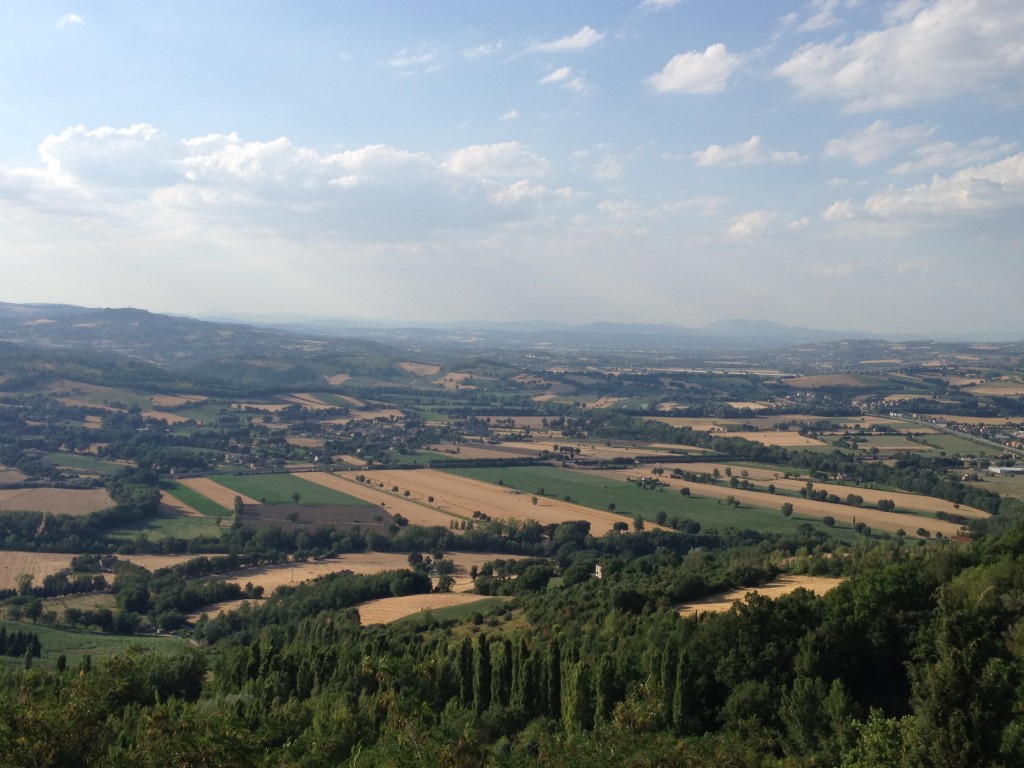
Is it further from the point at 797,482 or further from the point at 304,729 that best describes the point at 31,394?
the point at 304,729

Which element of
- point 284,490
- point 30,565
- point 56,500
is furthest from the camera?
point 284,490

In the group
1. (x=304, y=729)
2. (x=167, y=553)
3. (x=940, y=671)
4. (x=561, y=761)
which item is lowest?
(x=167, y=553)

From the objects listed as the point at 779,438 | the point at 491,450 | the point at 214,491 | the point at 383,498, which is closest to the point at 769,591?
the point at 383,498

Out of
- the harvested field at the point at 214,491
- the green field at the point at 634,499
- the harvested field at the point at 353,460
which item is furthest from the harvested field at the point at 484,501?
the harvested field at the point at 214,491

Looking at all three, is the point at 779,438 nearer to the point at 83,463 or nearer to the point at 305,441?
the point at 305,441

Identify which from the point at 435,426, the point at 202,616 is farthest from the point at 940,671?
the point at 435,426
